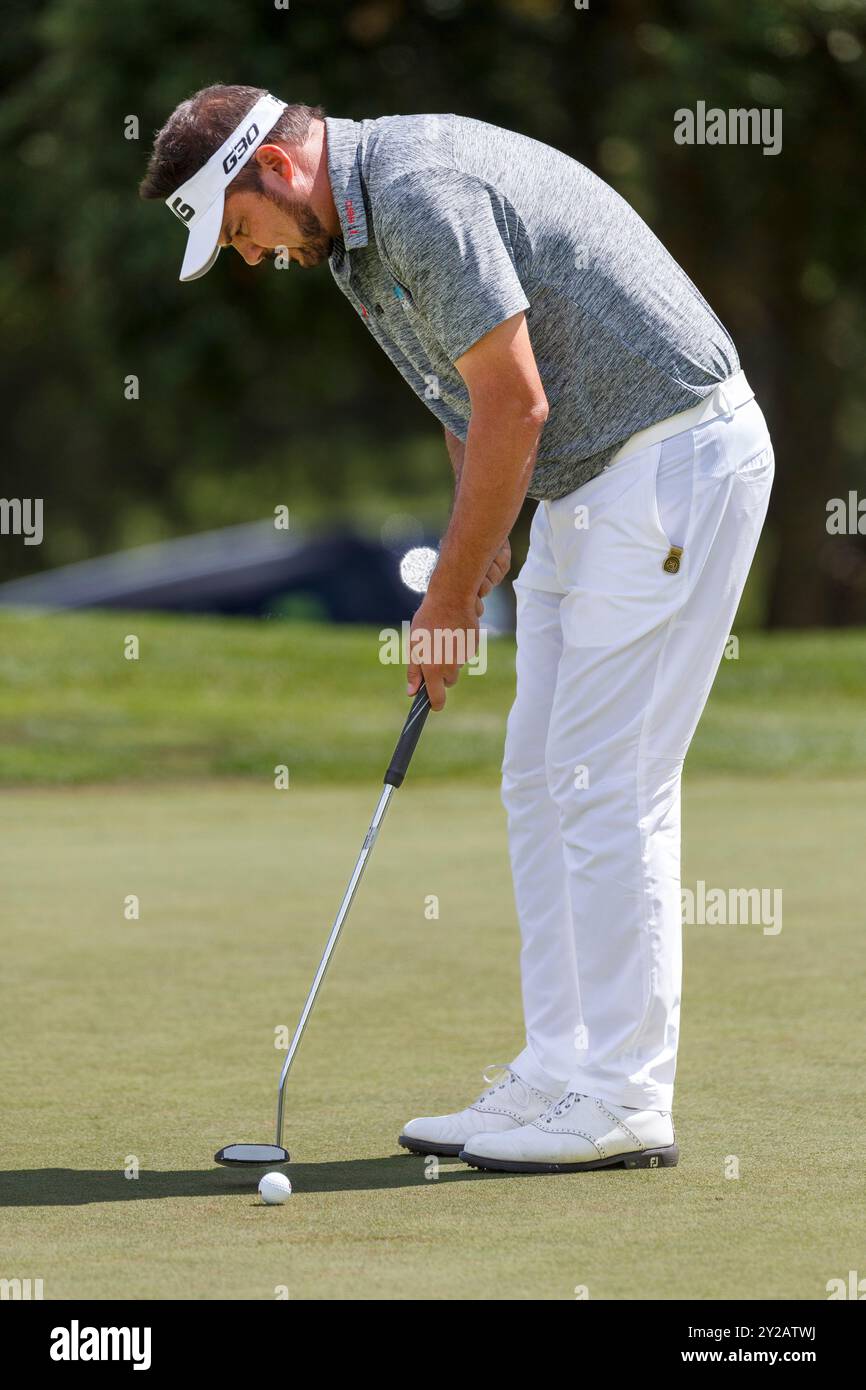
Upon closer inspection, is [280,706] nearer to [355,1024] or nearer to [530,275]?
[355,1024]

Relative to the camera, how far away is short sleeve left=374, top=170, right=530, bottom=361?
147 inches

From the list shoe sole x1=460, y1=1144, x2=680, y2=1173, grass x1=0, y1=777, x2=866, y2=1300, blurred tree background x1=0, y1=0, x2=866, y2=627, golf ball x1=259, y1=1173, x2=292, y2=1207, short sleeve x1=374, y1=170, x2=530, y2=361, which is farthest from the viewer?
blurred tree background x1=0, y1=0, x2=866, y2=627

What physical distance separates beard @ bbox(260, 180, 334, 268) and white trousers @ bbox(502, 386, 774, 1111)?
2.12 ft

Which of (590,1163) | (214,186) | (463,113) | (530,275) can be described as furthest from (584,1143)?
(463,113)

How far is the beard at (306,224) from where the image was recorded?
3.87m

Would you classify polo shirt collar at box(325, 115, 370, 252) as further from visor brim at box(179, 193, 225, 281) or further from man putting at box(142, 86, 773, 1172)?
visor brim at box(179, 193, 225, 281)

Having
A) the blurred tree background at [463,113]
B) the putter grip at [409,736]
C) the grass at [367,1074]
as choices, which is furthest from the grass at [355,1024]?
the blurred tree background at [463,113]

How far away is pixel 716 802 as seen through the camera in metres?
9.36

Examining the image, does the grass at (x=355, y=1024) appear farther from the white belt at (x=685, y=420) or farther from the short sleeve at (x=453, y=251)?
the short sleeve at (x=453, y=251)

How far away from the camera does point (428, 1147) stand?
13.4ft

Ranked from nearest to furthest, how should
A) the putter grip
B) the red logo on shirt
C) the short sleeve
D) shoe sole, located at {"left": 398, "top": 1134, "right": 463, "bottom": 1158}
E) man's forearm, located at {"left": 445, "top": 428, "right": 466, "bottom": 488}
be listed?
the short sleeve
the red logo on shirt
shoe sole, located at {"left": 398, "top": 1134, "right": 463, "bottom": 1158}
the putter grip
man's forearm, located at {"left": 445, "top": 428, "right": 466, "bottom": 488}

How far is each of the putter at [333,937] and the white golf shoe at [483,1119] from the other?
0.86 feet

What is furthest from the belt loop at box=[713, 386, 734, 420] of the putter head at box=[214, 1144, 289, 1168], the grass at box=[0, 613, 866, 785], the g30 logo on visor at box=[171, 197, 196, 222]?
the grass at box=[0, 613, 866, 785]
